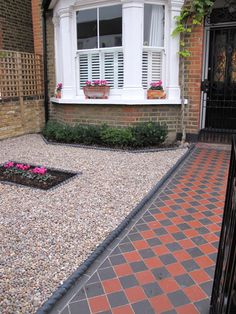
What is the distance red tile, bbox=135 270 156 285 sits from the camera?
225cm

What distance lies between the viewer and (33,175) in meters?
4.54

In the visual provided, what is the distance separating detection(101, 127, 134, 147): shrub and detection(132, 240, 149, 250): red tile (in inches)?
141

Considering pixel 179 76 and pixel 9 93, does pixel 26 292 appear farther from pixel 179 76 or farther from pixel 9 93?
pixel 9 93

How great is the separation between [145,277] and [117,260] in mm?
313

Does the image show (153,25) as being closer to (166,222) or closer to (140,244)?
(166,222)

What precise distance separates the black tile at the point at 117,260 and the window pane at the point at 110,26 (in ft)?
17.2

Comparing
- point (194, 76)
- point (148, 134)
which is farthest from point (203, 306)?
point (194, 76)

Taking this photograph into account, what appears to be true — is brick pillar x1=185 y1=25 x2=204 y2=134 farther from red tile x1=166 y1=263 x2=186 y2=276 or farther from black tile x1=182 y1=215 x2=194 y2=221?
red tile x1=166 y1=263 x2=186 y2=276

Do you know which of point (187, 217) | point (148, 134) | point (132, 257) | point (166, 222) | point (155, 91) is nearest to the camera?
point (132, 257)

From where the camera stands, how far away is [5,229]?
9.79 ft

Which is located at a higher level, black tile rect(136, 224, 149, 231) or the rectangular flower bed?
the rectangular flower bed

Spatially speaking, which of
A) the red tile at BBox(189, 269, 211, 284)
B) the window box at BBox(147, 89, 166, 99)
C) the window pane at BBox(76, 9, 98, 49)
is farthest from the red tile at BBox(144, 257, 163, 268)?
the window pane at BBox(76, 9, 98, 49)

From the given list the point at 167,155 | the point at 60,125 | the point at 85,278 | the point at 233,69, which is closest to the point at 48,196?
the point at 85,278

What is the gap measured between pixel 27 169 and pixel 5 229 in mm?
1999
